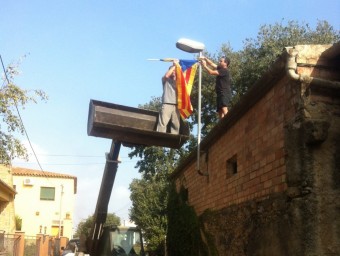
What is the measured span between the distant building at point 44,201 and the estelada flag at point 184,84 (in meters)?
34.8

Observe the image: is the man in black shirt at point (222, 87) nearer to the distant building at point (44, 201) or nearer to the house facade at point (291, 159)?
the house facade at point (291, 159)

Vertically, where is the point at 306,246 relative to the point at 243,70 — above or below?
below

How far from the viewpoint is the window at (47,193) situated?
42250mm

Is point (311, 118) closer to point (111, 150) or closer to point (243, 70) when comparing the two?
point (111, 150)

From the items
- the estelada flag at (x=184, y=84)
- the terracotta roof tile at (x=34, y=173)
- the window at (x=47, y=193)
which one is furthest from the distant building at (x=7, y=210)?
the terracotta roof tile at (x=34, y=173)

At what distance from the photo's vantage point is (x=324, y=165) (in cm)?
433

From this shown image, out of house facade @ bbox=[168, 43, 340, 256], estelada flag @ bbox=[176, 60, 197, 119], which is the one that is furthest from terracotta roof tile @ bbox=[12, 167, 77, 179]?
house facade @ bbox=[168, 43, 340, 256]

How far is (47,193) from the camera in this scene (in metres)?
42.6

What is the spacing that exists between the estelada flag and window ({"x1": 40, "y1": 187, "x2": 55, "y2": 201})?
3692 cm

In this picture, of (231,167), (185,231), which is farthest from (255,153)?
(185,231)

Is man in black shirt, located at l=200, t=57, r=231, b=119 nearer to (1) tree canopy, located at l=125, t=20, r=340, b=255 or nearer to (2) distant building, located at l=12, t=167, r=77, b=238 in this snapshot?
(1) tree canopy, located at l=125, t=20, r=340, b=255

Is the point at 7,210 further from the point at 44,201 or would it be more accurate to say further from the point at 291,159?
the point at 291,159

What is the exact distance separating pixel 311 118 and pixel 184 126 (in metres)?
3.94

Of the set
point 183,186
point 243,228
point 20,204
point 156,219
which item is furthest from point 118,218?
point 243,228
